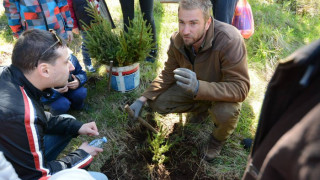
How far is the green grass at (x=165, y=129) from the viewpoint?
6.92ft

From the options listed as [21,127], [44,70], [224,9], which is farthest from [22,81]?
[224,9]

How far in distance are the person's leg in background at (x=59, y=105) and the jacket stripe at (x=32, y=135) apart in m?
0.97

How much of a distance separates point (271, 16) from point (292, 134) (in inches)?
186

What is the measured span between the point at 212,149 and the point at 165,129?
470mm

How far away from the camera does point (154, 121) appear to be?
101 inches

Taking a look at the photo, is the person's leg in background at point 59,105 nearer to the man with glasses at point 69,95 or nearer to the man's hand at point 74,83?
the man with glasses at point 69,95

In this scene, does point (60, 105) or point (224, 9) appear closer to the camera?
point (60, 105)

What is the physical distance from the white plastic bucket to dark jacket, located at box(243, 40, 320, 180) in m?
2.03

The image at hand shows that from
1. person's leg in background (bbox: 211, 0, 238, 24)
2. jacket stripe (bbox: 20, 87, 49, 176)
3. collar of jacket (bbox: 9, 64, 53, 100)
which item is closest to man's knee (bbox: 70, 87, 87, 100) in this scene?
collar of jacket (bbox: 9, 64, 53, 100)

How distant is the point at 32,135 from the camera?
1.37 m

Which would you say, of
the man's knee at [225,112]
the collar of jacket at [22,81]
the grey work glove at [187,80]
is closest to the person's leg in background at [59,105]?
the collar of jacket at [22,81]

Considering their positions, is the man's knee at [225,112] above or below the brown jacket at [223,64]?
below

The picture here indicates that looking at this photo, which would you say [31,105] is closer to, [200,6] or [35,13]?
[200,6]

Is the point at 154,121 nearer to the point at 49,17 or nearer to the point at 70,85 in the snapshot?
the point at 70,85
